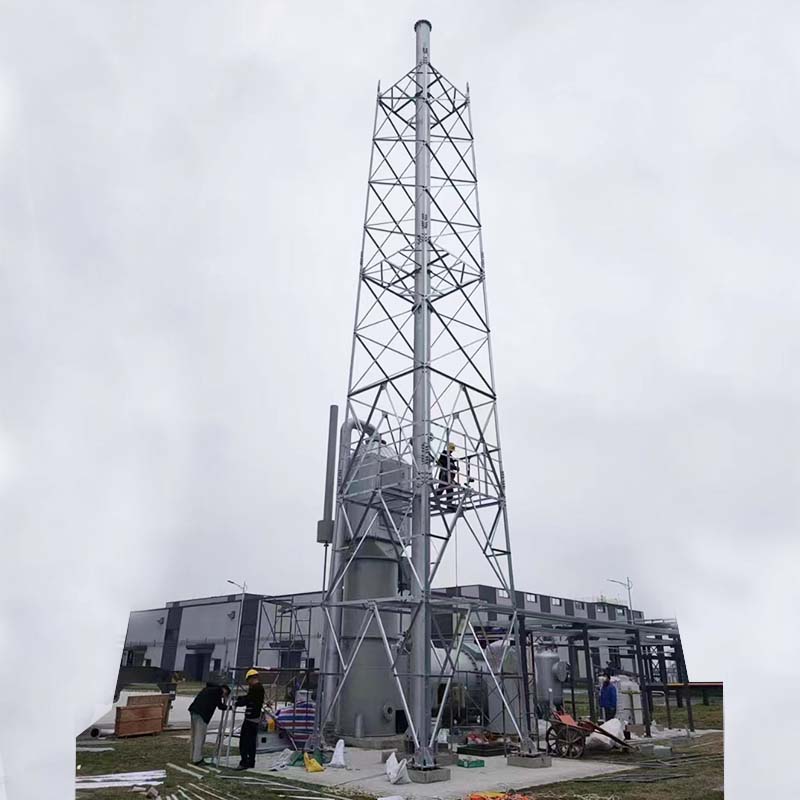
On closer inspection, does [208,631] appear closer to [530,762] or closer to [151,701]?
[151,701]

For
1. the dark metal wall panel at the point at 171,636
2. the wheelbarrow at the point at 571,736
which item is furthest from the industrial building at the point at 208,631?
the wheelbarrow at the point at 571,736

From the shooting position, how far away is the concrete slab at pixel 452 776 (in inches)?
412

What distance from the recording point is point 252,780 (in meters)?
11.0

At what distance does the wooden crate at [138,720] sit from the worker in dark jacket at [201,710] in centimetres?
599

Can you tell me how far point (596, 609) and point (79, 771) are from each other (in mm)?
68157

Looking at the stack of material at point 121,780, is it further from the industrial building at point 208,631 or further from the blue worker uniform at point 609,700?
the industrial building at point 208,631

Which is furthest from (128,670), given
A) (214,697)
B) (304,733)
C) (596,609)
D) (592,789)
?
(596,609)

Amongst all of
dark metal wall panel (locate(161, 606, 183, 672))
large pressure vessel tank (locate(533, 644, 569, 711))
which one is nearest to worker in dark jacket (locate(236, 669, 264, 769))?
large pressure vessel tank (locate(533, 644, 569, 711))

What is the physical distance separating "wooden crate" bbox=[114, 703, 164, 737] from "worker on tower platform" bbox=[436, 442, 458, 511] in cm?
978

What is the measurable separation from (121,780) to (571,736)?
8664 mm

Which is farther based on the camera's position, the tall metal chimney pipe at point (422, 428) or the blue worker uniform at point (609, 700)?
the blue worker uniform at point (609, 700)

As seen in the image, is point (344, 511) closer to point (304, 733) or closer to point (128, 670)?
point (304, 733)

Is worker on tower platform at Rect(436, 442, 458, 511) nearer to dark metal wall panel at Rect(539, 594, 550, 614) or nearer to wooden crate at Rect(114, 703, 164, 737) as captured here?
wooden crate at Rect(114, 703, 164, 737)

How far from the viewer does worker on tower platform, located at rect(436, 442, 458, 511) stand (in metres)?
15.0
